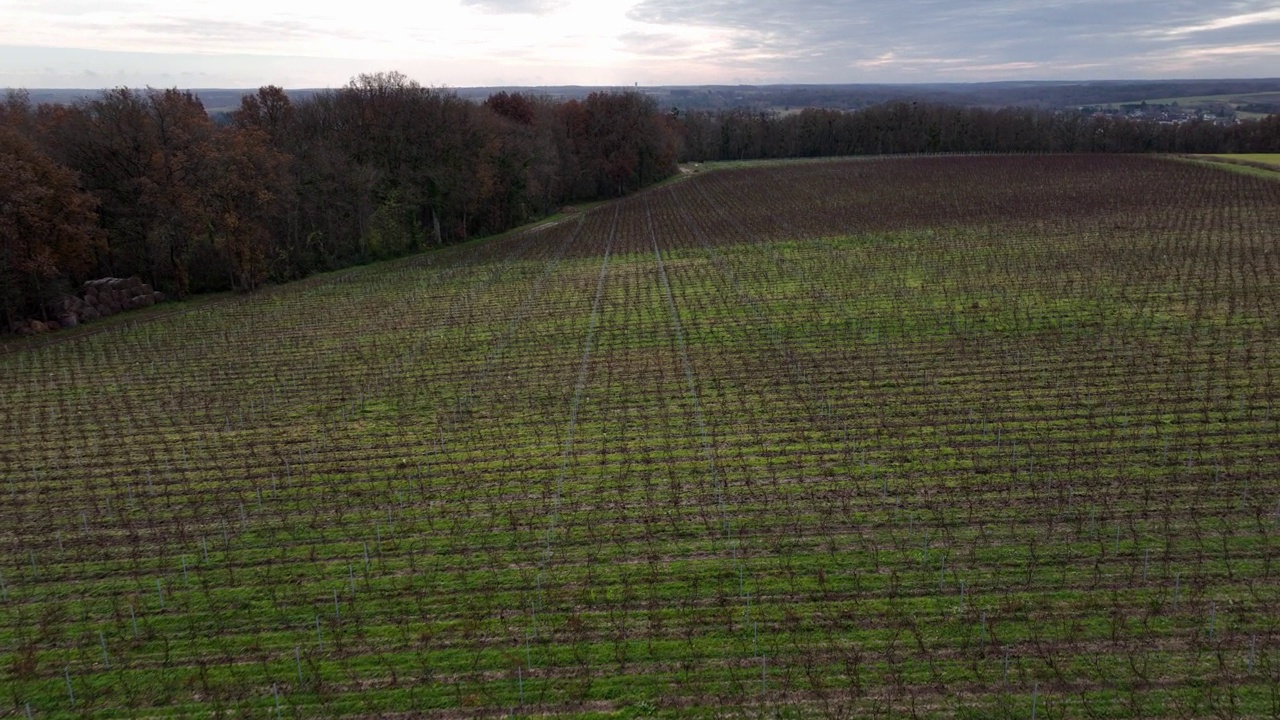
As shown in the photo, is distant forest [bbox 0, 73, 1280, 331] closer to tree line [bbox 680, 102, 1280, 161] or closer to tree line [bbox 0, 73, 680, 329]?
tree line [bbox 0, 73, 680, 329]

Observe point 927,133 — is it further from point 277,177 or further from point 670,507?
point 670,507

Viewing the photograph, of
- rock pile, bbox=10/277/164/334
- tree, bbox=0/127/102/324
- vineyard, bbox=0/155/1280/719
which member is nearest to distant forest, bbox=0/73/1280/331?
tree, bbox=0/127/102/324

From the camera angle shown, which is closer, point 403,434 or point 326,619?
point 326,619

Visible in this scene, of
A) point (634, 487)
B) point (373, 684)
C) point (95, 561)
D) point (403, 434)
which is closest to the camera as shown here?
point (373, 684)

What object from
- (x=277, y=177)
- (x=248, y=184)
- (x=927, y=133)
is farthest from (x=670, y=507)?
(x=927, y=133)

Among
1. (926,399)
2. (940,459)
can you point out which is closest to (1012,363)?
(926,399)

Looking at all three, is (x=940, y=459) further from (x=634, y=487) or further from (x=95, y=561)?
(x=95, y=561)
